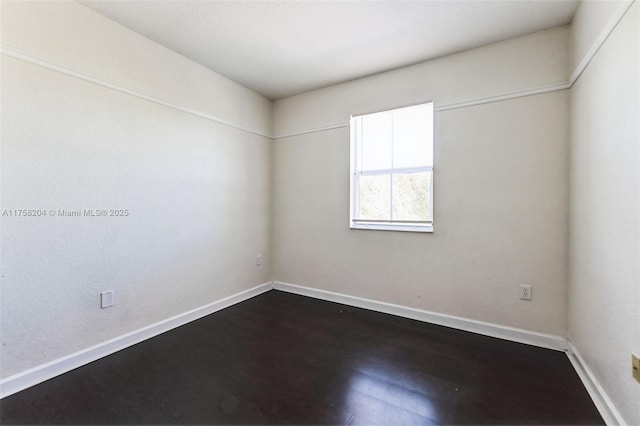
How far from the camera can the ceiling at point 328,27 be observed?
6.13 feet

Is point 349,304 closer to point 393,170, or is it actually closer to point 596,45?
point 393,170

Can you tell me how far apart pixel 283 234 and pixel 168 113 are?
1809 millimetres

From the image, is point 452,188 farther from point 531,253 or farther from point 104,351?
point 104,351

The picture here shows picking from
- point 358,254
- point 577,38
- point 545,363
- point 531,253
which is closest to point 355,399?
point 545,363

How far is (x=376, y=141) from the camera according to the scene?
2.94m

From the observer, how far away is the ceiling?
1867 millimetres

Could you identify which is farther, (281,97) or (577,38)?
(281,97)

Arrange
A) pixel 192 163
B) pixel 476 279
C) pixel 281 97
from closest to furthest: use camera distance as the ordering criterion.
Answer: pixel 476 279 < pixel 192 163 < pixel 281 97

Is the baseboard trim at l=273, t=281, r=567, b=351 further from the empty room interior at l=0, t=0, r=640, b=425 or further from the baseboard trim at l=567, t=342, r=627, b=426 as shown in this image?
the baseboard trim at l=567, t=342, r=627, b=426

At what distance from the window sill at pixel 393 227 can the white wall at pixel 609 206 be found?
3.50 ft

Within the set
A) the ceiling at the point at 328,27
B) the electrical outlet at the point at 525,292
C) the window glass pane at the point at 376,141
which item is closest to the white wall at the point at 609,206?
the electrical outlet at the point at 525,292

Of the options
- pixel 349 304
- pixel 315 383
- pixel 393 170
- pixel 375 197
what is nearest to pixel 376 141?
pixel 393 170

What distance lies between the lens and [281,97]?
3453 mm

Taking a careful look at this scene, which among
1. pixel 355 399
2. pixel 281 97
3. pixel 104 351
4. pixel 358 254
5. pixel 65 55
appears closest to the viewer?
pixel 355 399
